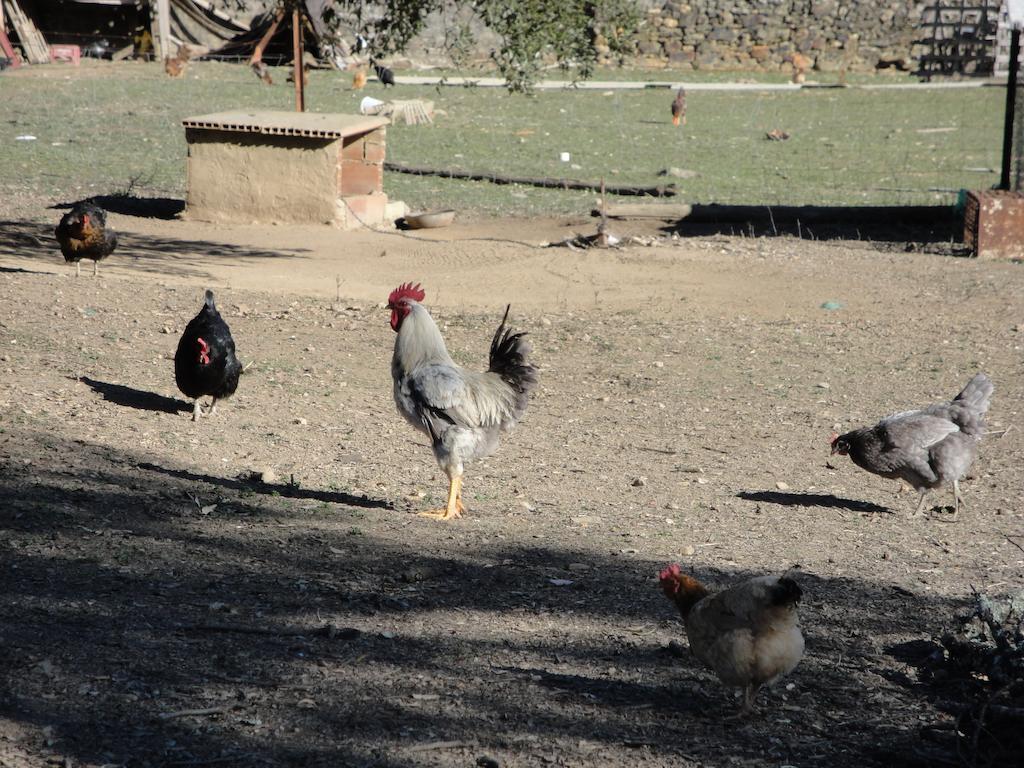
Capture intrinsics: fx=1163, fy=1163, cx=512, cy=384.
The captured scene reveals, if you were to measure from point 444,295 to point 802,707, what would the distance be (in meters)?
9.10

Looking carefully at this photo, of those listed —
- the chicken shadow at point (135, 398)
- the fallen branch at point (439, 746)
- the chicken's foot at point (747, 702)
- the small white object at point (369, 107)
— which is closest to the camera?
the fallen branch at point (439, 746)

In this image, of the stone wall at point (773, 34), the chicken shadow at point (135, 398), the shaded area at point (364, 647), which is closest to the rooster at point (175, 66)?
the stone wall at point (773, 34)

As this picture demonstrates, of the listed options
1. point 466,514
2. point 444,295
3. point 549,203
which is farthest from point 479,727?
point 549,203

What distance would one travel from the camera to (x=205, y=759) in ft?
12.1

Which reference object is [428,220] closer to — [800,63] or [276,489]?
[276,489]

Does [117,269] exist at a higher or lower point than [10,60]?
lower

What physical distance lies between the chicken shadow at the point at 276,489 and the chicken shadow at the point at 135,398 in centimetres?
163

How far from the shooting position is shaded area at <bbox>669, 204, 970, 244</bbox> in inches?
687

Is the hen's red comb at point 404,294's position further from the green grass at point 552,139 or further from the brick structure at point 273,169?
the green grass at point 552,139

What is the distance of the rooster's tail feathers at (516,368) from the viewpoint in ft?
23.7

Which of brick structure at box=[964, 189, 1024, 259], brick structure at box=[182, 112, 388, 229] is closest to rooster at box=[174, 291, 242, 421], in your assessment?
brick structure at box=[182, 112, 388, 229]

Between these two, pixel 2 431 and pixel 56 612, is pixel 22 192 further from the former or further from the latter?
pixel 56 612

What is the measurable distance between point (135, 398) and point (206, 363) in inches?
39.2

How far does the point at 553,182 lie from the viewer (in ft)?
67.4
